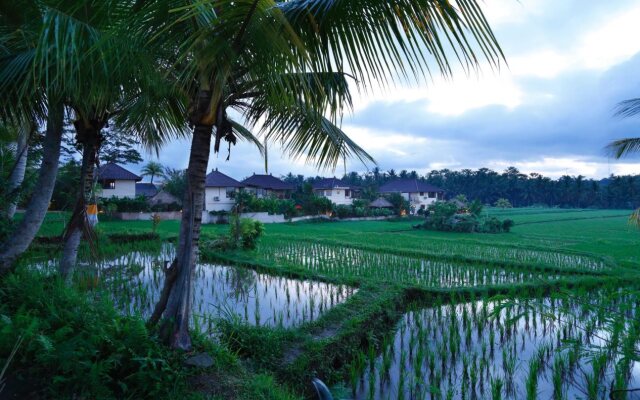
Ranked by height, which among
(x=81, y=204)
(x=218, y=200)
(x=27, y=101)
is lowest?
(x=81, y=204)

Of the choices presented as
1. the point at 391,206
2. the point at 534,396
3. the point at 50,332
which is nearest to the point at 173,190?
the point at 391,206

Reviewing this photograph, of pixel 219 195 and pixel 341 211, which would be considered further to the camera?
pixel 341 211

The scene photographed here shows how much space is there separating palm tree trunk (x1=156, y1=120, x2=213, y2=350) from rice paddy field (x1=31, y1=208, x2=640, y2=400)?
0.73 metres

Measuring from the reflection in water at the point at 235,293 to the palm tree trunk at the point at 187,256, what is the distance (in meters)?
1.25

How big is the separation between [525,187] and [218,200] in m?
Result: 56.9

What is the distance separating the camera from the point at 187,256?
11.7ft

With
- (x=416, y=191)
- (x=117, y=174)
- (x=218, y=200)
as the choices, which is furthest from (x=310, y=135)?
(x=416, y=191)

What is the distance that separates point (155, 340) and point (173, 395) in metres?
0.62

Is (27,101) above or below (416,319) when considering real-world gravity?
above

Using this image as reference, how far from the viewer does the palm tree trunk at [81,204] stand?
566cm

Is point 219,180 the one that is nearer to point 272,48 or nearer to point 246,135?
point 246,135

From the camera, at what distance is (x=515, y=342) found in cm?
525

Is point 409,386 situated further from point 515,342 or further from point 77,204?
point 77,204

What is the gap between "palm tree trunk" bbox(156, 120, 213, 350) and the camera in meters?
3.55
